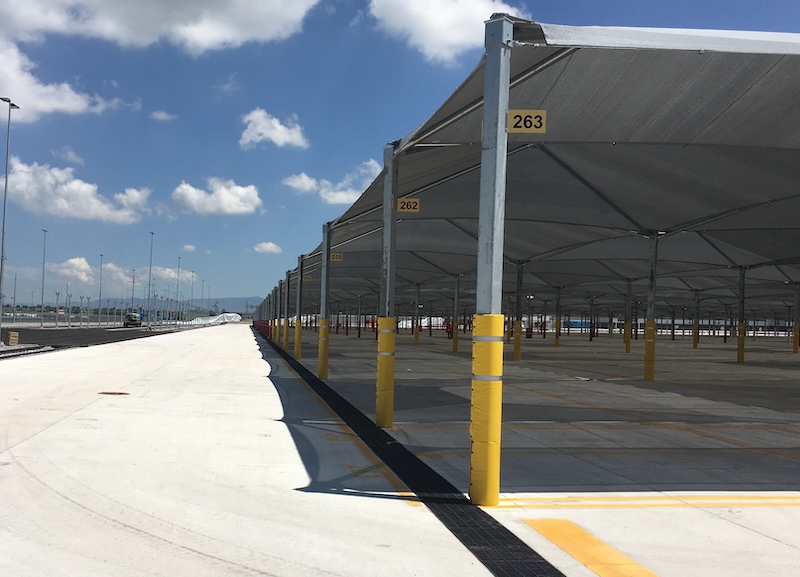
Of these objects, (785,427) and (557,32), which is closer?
(557,32)

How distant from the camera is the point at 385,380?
12.5 m

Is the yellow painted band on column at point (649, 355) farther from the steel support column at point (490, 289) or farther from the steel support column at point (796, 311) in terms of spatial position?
the steel support column at point (796, 311)

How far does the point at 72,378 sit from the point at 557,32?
53.1 feet

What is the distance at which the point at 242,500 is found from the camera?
7.16 metres

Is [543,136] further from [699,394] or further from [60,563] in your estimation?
[60,563]

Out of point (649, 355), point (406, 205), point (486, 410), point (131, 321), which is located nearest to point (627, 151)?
point (406, 205)

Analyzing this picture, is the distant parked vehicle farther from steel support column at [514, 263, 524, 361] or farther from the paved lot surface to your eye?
the paved lot surface

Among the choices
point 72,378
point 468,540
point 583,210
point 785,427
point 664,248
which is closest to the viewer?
point 468,540

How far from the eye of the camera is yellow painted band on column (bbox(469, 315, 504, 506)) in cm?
738

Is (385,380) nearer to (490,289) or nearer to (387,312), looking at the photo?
(387,312)

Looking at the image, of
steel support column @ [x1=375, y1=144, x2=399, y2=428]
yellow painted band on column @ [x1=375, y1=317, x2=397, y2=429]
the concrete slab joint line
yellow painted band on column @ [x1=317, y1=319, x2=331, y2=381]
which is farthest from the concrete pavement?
yellow painted band on column @ [x1=317, y1=319, x2=331, y2=381]

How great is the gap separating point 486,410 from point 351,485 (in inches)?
70.0

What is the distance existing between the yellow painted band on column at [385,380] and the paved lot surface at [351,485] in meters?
0.32

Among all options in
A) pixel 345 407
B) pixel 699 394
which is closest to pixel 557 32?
pixel 345 407
